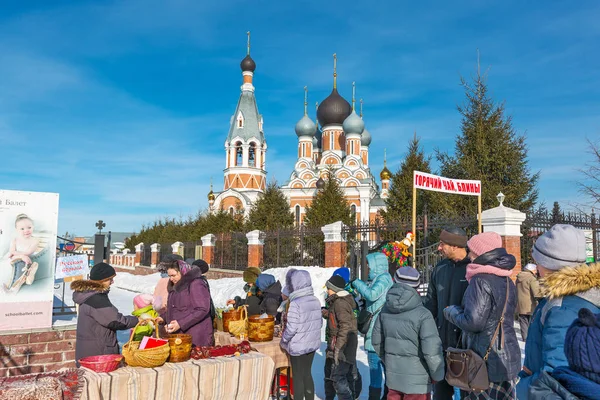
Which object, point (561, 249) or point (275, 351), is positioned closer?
point (561, 249)

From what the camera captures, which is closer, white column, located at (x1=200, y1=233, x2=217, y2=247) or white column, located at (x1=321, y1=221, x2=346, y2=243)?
white column, located at (x1=321, y1=221, x2=346, y2=243)

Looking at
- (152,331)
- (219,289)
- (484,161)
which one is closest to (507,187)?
(484,161)

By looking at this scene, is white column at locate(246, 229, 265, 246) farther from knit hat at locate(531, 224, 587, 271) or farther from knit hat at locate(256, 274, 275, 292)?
knit hat at locate(531, 224, 587, 271)

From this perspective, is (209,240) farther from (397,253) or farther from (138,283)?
(397,253)

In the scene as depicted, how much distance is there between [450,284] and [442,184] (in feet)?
20.9

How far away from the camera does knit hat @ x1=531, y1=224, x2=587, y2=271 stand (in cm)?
257

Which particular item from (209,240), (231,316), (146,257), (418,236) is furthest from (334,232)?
(146,257)

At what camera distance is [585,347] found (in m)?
1.75

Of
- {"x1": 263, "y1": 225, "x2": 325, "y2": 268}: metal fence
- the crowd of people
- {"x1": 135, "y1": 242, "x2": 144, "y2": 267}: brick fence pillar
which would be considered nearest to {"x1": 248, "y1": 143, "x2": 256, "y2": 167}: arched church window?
{"x1": 135, "y1": 242, "x2": 144, "y2": 267}: brick fence pillar

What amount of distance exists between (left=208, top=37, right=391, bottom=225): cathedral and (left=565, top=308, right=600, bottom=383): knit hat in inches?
1628

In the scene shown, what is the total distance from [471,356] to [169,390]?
8.20ft

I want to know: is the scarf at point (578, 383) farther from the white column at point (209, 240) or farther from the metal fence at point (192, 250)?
the metal fence at point (192, 250)

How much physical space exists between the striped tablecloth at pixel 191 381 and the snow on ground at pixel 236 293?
1.53 m

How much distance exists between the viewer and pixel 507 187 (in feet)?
51.8
